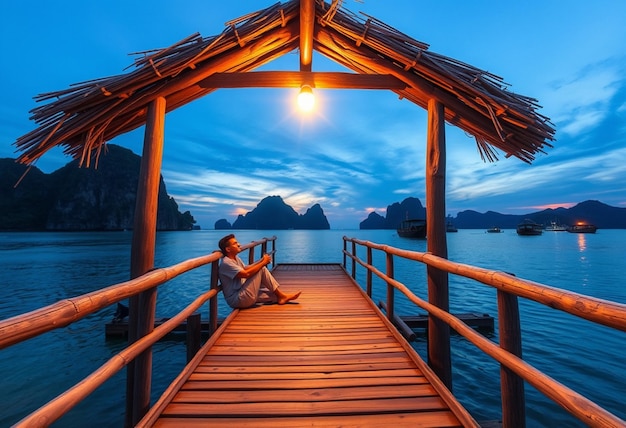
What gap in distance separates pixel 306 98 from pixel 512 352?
3.67 meters

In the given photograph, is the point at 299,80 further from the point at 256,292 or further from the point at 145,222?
the point at 256,292

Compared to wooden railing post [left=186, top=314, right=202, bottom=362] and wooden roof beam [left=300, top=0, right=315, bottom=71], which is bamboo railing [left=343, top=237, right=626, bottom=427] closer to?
wooden railing post [left=186, top=314, right=202, bottom=362]

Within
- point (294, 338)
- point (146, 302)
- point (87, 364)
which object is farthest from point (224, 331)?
point (87, 364)

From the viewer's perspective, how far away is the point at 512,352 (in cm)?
177

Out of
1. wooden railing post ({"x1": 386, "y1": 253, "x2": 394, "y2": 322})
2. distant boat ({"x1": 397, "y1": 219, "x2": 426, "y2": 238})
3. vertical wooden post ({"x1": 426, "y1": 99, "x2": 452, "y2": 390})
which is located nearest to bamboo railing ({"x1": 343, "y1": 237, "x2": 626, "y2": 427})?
vertical wooden post ({"x1": 426, "y1": 99, "x2": 452, "y2": 390})

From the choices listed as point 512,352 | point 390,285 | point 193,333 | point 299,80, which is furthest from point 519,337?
point 299,80

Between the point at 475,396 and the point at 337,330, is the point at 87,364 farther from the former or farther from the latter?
the point at 475,396

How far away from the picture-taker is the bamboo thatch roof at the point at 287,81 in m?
3.28

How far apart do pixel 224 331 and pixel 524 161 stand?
4615 millimetres

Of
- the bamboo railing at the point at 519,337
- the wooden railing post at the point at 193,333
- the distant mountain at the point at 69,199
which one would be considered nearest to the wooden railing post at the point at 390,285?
the bamboo railing at the point at 519,337

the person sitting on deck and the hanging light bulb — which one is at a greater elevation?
the hanging light bulb

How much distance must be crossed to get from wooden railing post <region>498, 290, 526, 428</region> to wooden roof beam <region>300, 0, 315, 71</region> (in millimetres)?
3475

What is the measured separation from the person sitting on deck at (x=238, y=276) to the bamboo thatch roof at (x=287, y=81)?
7.05 feet

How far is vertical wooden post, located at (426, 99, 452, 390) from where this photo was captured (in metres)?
3.34
